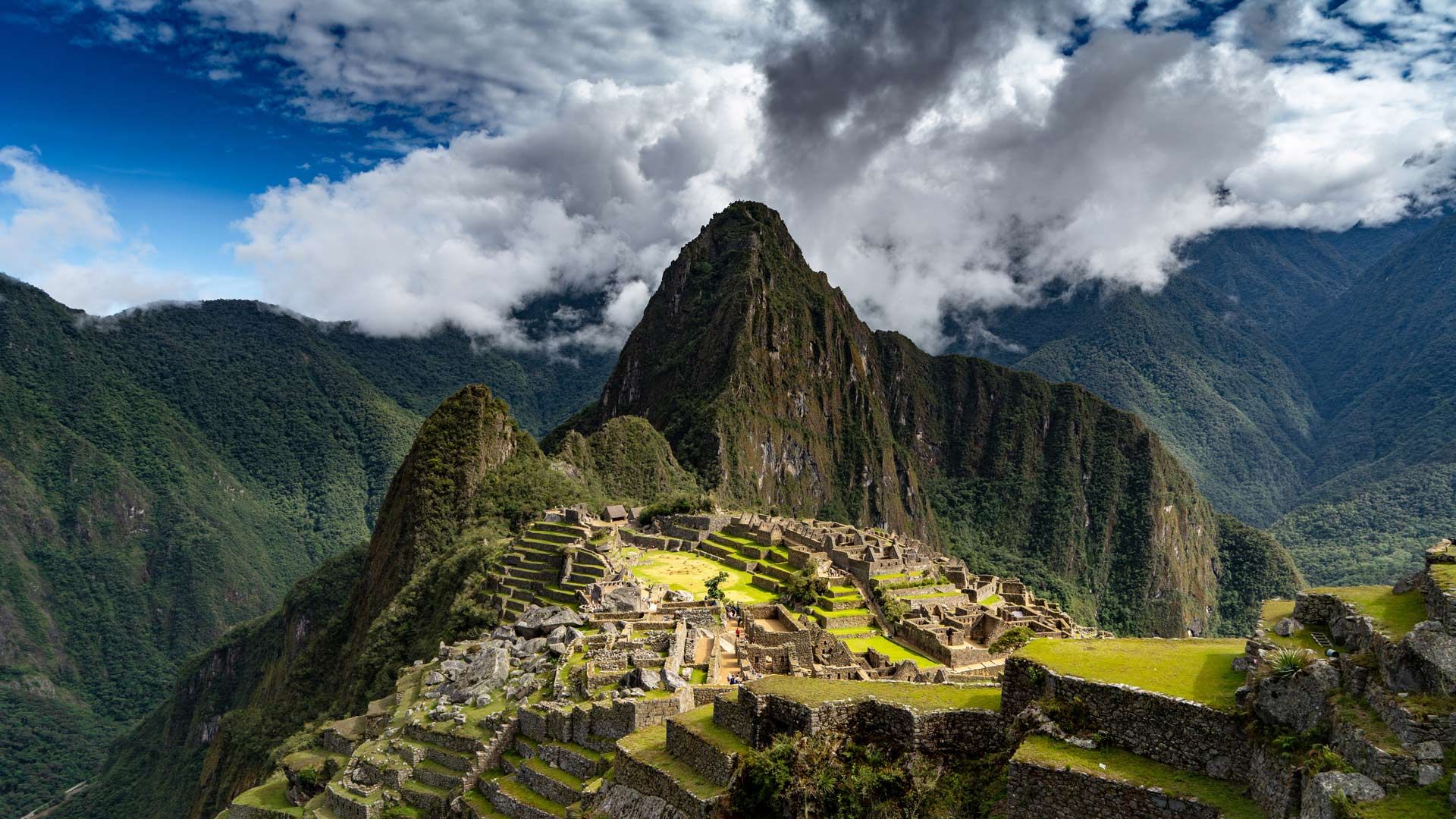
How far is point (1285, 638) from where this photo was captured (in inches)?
426

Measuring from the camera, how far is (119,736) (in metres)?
144

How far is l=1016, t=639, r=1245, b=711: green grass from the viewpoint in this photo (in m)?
10.4

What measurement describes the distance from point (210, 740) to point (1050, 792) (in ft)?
396

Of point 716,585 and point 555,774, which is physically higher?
point 716,585

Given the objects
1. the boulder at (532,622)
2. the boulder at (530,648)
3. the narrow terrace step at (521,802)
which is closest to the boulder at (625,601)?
the boulder at (532,622)

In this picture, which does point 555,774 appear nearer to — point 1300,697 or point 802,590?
point 1300,697

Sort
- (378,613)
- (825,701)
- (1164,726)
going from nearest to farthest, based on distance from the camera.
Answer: (1164,726)
(825,701)
(378,613)

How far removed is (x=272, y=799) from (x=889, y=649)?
26.2 meters

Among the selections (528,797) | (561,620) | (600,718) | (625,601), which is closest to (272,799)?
(561,620)

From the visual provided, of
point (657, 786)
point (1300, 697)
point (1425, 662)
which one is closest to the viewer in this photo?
point (1425, 662)

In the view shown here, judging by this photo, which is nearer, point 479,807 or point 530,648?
point 479,807

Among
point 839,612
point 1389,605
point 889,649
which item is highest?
point 1389,605

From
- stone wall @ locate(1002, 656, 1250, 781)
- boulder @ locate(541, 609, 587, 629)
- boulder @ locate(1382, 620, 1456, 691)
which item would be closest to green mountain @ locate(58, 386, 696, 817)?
boulder @ locate(541, 609, 587, 629)

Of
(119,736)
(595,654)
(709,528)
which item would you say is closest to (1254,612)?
(709,528)
